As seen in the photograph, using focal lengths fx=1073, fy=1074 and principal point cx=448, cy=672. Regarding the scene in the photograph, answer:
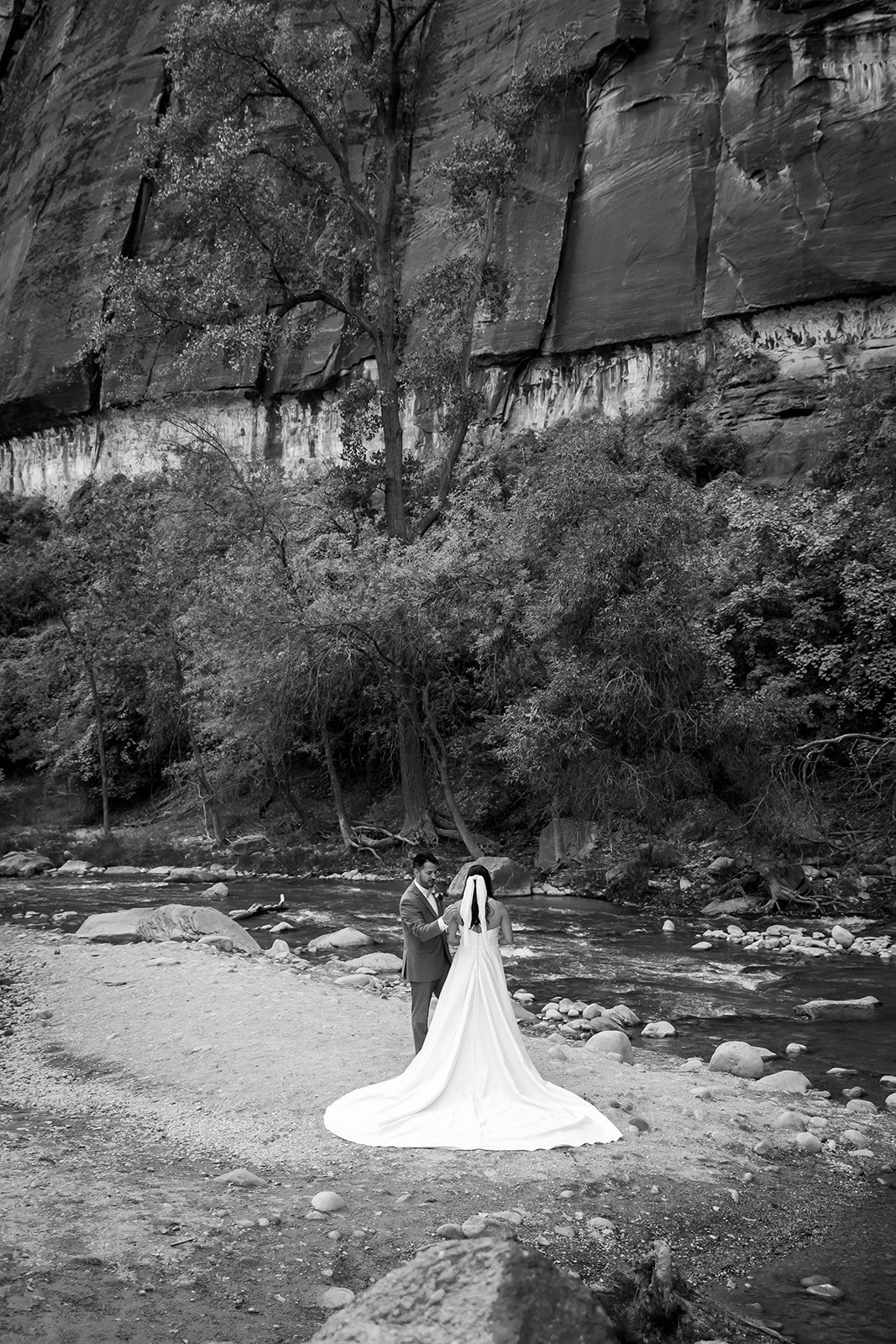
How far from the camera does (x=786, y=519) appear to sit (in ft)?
73.5

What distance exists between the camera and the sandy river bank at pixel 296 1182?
4.25 metres

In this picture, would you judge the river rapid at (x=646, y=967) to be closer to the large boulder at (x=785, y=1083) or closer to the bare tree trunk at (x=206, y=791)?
the large boulder at (x=785, y=1083)

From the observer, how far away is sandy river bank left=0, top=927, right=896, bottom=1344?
425 cm

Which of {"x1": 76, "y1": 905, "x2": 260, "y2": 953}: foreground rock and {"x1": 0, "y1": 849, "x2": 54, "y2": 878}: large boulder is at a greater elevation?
{"x1": 76, "y1": 905, "x2": 260, "y2": 953}: foreground rock

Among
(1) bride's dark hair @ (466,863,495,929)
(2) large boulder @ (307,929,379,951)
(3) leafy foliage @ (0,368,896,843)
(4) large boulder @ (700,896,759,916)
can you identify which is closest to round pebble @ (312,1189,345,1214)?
(1) bride's dark hair @ (466,863,495,929)

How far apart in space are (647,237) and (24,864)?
25290 mm

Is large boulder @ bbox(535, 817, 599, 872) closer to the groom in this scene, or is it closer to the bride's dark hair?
the groom

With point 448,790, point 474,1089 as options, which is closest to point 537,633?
point 448,790

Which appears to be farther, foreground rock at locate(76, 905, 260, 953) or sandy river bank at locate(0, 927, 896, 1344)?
foreground rock at locate(76, 905, 260, 953)

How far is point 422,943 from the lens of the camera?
705 centimetres

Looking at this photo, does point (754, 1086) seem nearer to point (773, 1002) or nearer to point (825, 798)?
point (773, 1002)

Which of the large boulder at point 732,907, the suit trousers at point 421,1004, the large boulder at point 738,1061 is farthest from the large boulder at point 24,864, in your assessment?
the large boulder at point 738,1061

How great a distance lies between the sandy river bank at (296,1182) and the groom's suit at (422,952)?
556 millimetres

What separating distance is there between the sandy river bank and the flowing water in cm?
10
